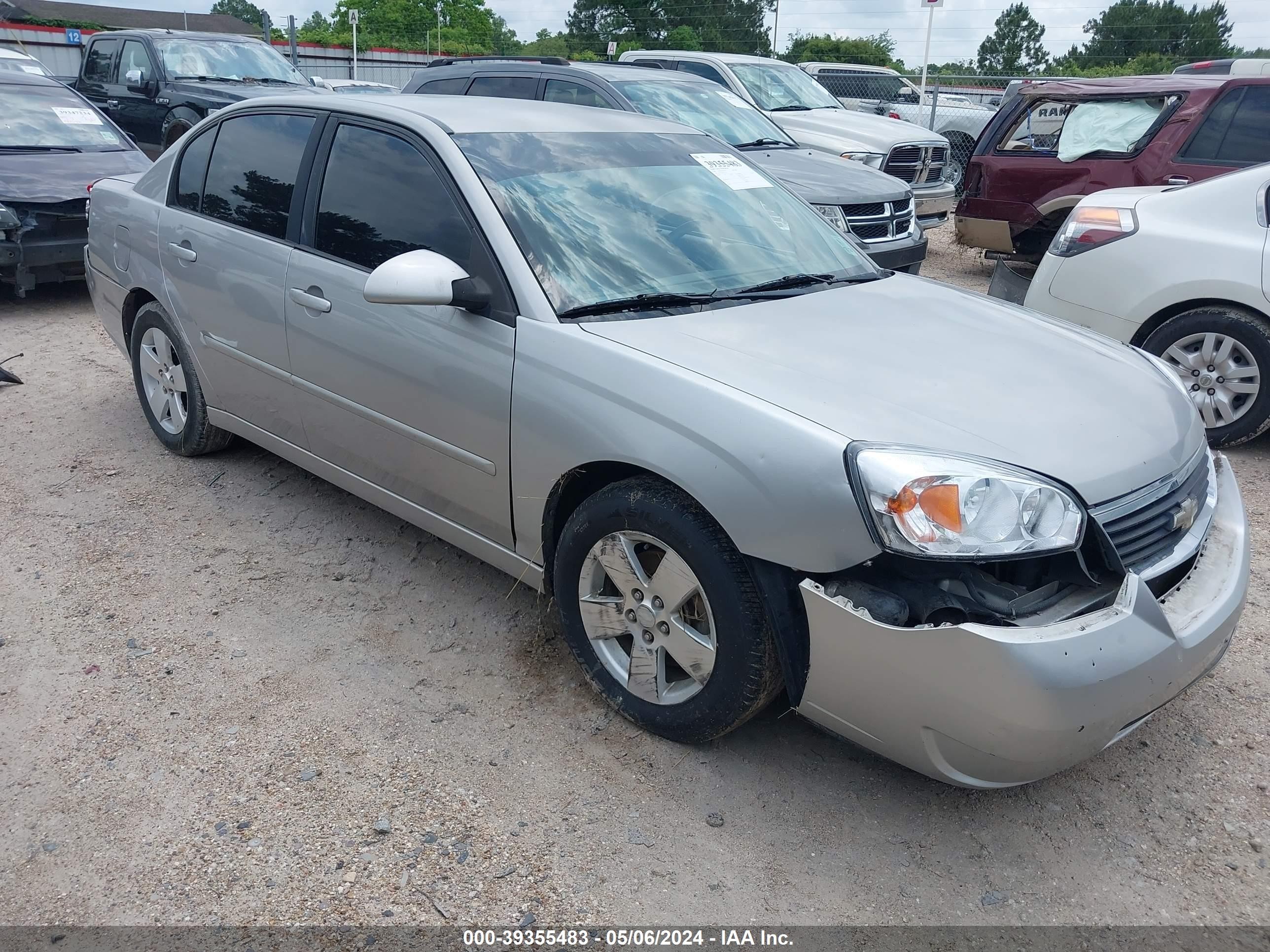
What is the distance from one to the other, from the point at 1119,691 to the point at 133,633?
3.03 m

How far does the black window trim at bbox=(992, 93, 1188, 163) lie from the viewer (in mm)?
7480

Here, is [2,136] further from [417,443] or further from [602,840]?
[602,840]

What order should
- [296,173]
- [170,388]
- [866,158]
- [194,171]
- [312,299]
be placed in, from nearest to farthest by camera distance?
[312,299]
[296,173]
[194,171]
[170,388]
[866,158]

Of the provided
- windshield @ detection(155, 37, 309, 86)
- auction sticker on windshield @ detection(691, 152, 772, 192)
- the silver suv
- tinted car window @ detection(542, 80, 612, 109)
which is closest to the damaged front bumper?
auction sticker on windshield @ detection(691, 152, 772, 192)

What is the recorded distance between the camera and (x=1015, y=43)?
207 ft

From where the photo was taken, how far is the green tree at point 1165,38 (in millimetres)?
38688

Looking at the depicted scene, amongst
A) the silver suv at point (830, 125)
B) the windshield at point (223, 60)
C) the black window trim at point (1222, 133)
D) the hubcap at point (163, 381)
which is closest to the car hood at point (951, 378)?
the hubcap at point (163, 381)

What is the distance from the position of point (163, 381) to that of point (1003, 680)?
4049 mm

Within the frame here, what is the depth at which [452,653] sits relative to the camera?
3414mm

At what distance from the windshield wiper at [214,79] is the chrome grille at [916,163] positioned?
748cm

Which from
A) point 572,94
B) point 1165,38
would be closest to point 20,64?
point 572,94

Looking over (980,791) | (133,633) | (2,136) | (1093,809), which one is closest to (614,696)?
(980,791)

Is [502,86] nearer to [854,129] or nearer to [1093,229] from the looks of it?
[854,129]

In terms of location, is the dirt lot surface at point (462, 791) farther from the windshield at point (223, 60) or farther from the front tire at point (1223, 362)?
the windshield at point (223, 60)
